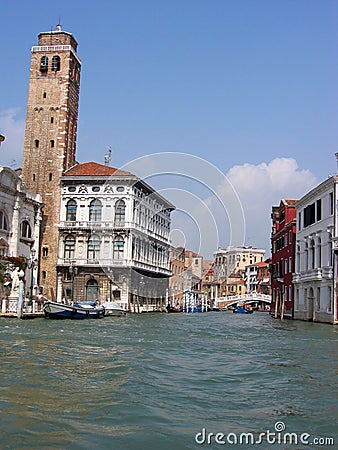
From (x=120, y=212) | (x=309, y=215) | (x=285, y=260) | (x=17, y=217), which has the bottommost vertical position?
(x=285, y=260)

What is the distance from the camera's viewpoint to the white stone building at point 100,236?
36.4 metres

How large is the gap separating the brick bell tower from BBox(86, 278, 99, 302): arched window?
2.16 metres

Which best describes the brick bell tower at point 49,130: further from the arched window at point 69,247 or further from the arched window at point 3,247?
the arched window at point 3,247

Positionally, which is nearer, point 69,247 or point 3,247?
point 3,247

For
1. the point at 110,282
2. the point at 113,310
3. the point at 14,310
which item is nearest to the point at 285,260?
the point at 110,282

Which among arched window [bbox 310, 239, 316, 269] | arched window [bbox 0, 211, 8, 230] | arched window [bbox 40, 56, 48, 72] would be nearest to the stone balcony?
arched window [bbox 310, 239, 316, 269]

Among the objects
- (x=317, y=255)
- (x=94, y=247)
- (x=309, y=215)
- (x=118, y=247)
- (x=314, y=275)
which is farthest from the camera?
(x=94, y=247)

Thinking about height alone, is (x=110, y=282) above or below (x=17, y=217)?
below

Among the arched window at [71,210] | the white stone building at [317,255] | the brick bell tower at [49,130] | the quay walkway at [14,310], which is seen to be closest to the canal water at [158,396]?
the quay walkway at [14,310]

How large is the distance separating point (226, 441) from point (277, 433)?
619mm

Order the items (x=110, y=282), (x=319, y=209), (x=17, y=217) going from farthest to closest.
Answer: (x=110, y=282) → (x=17, y=217) → (x=319, y=209)

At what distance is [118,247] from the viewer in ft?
120

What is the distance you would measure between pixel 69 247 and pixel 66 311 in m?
12.1

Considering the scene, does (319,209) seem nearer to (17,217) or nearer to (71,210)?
(17,217)
